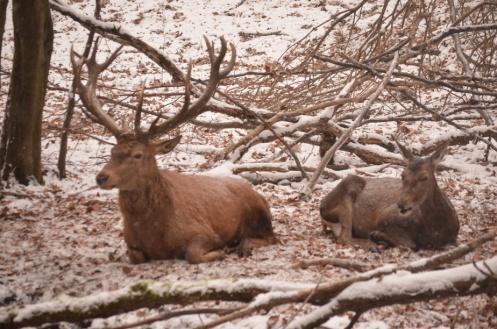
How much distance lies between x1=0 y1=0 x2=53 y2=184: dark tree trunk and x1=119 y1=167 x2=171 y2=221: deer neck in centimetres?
291

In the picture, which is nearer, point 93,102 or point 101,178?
point 101,178

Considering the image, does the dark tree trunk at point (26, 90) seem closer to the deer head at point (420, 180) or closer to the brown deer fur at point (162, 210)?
the brown deer fur at point (162, 210)

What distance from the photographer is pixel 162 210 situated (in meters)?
5.40

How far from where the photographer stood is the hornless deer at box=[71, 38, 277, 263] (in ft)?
17.1

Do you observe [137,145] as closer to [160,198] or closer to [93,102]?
[160,198]

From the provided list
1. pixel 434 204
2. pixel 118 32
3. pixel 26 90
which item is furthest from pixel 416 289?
pixel 26 90

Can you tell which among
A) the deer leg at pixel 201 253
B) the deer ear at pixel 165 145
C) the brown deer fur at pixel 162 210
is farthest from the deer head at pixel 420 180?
the deer ear at pixel 165 145

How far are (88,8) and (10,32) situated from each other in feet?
14.8

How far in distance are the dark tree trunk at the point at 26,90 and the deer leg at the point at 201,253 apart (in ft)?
11.6

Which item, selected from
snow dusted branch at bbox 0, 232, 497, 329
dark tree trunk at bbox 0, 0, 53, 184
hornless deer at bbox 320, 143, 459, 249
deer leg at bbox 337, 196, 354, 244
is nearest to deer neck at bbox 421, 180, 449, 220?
hornless deer at bbox 320, 143, 459, 249

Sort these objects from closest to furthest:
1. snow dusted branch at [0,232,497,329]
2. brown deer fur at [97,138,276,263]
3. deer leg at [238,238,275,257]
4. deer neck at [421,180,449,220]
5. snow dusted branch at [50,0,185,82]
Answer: snow dusted branch at [0,232,497,329] < brown deer fur at [97,138,276,263] < deer leg at [238,238,275,257] < deer neck at [421,180,449,220] < snow dusted branch at [50,0,185,82]

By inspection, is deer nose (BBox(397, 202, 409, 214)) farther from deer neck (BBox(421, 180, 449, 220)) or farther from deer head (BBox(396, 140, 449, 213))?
deer neck (BBox(421, 180, 449, 220))

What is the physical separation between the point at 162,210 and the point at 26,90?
3208 millimetres

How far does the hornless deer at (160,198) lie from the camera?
205 inches
